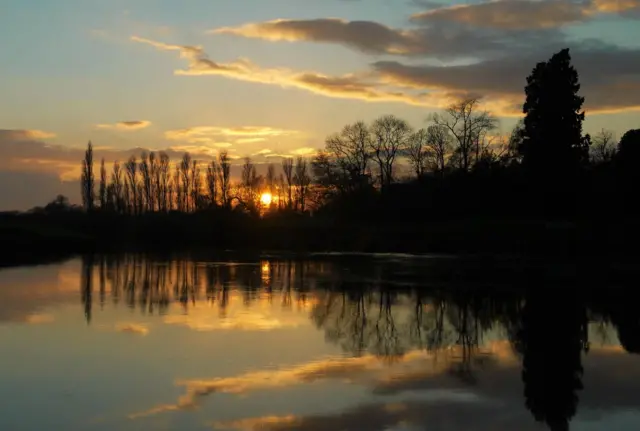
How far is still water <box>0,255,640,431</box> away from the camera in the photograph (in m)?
9.72

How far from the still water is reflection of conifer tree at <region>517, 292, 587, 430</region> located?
5 centimetres

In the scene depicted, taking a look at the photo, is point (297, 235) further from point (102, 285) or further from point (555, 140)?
point (102, 285)

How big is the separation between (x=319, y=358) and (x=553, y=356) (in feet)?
14.9

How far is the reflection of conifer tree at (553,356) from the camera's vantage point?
1029 centimetres

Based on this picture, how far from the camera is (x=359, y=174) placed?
285ft

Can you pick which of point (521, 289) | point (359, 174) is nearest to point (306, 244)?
point (359, 174)

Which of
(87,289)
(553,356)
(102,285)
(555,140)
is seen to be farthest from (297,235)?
(553,356)

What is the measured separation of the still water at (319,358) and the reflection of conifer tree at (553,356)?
5cm

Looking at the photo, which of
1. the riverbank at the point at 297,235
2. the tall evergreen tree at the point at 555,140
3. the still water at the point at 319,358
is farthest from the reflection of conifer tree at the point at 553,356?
the tall evergreen tree at the point at 555,140

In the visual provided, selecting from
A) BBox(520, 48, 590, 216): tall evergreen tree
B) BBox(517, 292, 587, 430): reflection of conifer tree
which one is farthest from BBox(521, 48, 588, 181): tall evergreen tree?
BBox(517, 292, 587, 430): reflection of conifer tree

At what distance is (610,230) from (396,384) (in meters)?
40.0

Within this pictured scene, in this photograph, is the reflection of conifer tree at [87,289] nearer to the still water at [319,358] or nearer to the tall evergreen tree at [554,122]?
the still water at [319,358]

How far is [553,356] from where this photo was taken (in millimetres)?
14109

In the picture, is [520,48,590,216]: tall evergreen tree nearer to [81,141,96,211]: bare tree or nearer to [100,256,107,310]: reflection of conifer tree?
[100,256,107,310]: reflection of conifer tree
